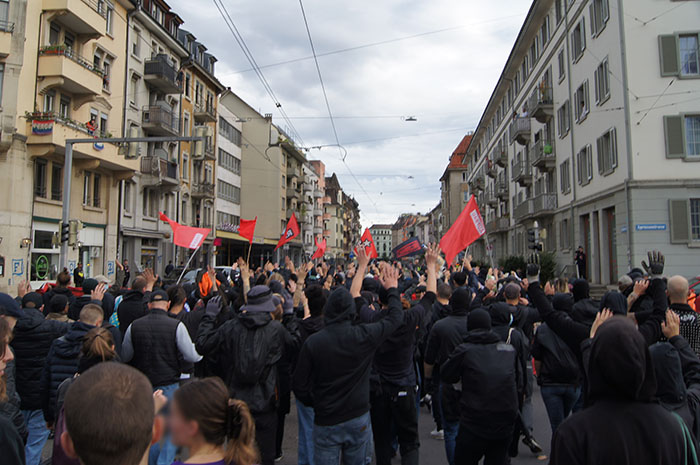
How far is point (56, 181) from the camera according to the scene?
23.9 m

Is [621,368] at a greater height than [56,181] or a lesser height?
lesser

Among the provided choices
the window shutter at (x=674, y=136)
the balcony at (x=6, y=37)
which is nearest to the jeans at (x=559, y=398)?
the window shutter at (x=674, y=136)

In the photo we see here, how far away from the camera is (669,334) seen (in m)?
3.65

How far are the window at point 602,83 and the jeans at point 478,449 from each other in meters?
22.6

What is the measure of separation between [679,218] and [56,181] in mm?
27316

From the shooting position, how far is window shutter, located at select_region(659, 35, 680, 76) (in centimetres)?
2064

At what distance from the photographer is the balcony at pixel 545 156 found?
31984mm

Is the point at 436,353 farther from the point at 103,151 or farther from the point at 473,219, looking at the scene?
the point at 103,151

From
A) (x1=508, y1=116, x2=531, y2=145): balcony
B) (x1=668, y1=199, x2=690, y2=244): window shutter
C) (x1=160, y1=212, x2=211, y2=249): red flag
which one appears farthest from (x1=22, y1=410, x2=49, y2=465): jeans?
(x1=508, y1=116, x2=531, y2=145): balcony

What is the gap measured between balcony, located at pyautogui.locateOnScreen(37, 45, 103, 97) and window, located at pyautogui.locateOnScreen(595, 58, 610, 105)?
23.9m

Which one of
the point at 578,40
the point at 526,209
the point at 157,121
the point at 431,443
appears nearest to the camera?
the point at 431,443

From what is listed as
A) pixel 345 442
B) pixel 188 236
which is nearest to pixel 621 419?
pixel 345 442

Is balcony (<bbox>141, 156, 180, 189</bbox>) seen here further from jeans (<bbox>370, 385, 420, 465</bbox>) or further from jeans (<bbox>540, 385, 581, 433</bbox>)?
jeans (<bbox>540, 385, 581, 433</bbox>)

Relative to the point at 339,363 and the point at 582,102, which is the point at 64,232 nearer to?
the point at 339,363
